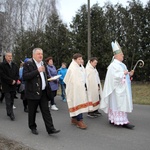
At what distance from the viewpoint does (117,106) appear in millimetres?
6543

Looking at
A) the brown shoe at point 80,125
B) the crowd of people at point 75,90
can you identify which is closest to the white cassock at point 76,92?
the crowd of people at point 75,90

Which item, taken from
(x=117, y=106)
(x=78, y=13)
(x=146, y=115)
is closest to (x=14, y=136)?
(x=117, y=106)

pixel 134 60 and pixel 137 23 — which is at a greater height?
pixel 137 23

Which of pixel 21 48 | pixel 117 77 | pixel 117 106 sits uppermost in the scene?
pixel 21 48

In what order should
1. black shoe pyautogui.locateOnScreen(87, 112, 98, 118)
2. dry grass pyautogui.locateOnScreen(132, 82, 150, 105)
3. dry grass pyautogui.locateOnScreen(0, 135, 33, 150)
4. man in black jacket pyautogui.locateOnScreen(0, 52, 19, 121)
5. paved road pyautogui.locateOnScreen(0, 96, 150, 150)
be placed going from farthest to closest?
dry grass pyautogui.locateOnScreen(132, 82, 150, 105) → black shoe pyautogui.locateOnScreen(87, 112, 98, 118) → man in black jacket pyautogui.locateOnScreen(0, 52, 19, 121) → paved road pyautogui.locateOnScreen(0, 96, 150, 150) → dry grass pyautogui.locateOnScreen(0, 135, 33, 150)

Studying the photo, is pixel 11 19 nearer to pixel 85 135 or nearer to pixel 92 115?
pixel 92 115

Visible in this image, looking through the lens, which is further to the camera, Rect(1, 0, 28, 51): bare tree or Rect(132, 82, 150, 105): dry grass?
Rect(1, 0, 28, 51): bare tree

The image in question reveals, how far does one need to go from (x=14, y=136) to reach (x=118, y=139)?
2272 millimetres

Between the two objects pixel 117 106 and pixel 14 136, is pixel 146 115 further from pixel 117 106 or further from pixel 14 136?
pixel 14 136

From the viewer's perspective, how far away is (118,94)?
6535mm

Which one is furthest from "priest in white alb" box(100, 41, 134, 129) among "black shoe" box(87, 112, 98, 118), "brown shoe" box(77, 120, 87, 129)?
"black shoe" box(87, 112, 98, 118)

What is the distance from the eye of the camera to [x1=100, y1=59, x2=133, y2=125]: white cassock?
21.3 feet

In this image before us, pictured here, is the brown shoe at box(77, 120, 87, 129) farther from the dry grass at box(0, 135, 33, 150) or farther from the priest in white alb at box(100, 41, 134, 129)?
the dry grass at box(0, 135, 33, 150)

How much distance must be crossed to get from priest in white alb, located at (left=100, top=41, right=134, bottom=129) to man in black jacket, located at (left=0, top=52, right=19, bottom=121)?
2630mm
